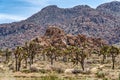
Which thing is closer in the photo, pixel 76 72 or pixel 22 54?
pixel 76 72

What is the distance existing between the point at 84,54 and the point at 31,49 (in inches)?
1452

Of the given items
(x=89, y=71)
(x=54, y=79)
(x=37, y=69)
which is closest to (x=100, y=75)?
(x=89, y=71)

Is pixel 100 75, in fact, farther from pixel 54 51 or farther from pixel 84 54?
pixel 54 51

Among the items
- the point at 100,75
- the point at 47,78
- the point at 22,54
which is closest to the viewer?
the point at 47,78

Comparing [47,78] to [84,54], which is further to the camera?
[84,54]

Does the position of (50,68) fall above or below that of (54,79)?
below

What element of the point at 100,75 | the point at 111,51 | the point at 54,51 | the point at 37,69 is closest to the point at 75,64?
the point at 54,51

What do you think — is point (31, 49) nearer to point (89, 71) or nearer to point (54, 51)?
point (54, 51)

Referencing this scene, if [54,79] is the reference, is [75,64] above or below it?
below

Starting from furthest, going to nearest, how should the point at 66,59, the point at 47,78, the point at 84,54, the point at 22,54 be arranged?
the point at 66,59, the point at 22,54, the point at 84,54, the point at 47,78

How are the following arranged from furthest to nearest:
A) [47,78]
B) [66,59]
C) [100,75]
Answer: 1. [66,59]
2. [100,75]
3. [47,78]

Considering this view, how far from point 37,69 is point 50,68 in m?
4.89

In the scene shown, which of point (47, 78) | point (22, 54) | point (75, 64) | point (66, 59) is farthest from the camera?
point (66, 59)

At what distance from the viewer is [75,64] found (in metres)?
140
